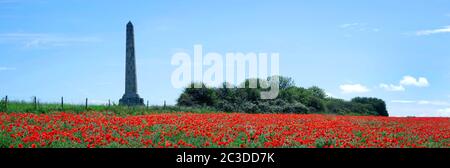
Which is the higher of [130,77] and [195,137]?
[130,77]

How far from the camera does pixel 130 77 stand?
Answer: 5403 cm

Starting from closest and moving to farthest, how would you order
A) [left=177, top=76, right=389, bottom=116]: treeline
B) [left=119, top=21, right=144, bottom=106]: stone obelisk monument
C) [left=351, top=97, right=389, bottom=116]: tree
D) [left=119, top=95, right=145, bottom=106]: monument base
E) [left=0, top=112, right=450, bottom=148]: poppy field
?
[left=0, top=112, right=450, bottom=148]: poppy field, [left=119, top=21, right=144, bottom=106]: stone obelisk monument, [left=119, top=95, right=145, bottom=106]: monument base, [left=177, top=76, right=389, bottom=116]: treeline, [left=351, top=97, right=389, bottom=116]: tree

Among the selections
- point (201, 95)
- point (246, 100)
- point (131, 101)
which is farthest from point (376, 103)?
point (131, 101)

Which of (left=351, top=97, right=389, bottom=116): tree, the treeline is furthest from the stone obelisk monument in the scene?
(left=351, top=97, right=389, bottom=116): tree

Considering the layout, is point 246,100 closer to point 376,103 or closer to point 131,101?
point 131,101

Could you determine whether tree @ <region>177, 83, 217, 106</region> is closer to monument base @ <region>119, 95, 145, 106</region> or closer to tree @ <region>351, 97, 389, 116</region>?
monument base @ <region>119, 95, 145, 106</region>

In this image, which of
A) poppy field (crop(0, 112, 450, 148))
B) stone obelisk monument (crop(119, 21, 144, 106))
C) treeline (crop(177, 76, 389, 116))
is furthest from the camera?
treeline (crop(177, 76, 389, 116))

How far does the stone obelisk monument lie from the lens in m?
53.3

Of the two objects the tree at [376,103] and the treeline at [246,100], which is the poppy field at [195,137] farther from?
the tree at [376,103]
